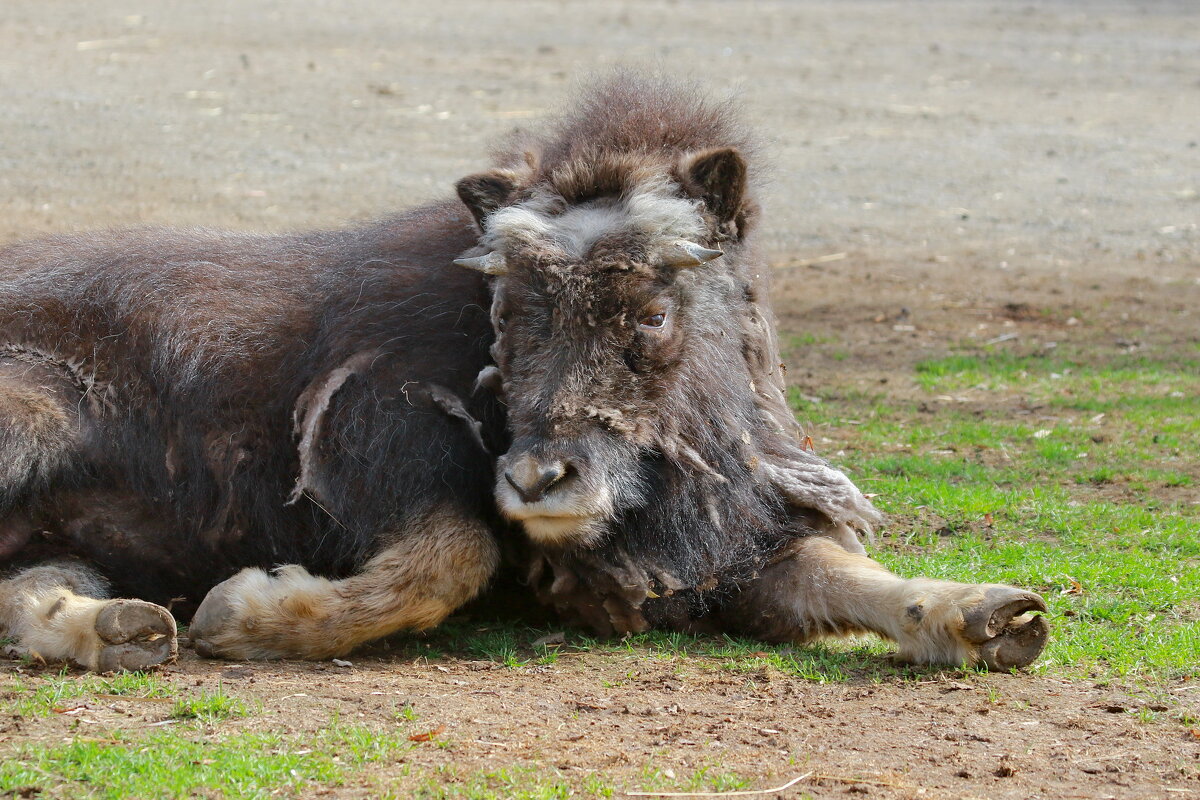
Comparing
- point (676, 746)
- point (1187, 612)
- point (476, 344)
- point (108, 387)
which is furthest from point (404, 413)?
point (1187, 612)

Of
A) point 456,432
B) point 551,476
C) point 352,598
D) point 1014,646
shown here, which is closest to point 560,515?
point 551,476

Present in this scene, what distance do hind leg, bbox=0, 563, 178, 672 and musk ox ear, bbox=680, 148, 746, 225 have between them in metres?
2.44

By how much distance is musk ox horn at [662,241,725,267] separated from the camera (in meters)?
5.00

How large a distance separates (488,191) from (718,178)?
0.87 m

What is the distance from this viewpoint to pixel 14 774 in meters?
3.77

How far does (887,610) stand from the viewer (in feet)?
16.4

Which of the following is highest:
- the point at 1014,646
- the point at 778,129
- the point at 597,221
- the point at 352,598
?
the point at 597,221

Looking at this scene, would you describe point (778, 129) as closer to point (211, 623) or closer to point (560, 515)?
point (560, 515)

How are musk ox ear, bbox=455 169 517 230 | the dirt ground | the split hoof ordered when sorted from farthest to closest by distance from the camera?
musk ox ear, bbox=455 169 517 230
the split hoof
the dirt ground

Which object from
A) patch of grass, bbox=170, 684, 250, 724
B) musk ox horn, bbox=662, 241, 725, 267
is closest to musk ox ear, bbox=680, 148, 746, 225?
musk ox horn, bbox=662, 241, 725, 267

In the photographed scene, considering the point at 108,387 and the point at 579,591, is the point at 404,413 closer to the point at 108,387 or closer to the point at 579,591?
the point at 579,591

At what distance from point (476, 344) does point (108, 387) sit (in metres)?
1.55

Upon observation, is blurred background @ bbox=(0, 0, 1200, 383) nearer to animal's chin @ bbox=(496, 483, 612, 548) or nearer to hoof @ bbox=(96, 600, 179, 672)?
animal's chin @ bbox=(496, 483, 612, 548)

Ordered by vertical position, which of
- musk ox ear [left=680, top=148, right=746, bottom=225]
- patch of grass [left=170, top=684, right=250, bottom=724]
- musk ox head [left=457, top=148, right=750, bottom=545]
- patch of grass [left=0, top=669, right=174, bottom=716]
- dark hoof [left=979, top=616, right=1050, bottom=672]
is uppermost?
musk ox ear [left=680, top=148, right=746, bottom=225]
